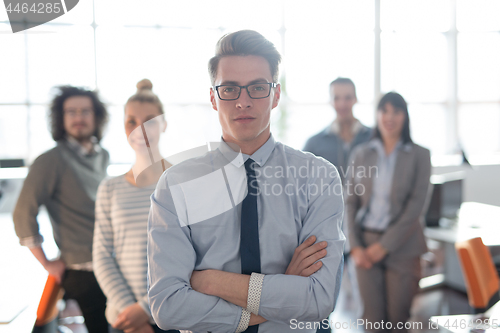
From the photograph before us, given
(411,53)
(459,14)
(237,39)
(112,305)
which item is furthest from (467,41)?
(112,305)

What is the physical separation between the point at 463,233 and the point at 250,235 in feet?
9.56

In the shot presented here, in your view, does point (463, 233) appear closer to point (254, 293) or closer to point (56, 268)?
point (254, 293)

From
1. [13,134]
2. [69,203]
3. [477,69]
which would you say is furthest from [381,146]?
[477,69]

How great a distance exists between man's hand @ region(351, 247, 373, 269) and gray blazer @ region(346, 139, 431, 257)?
0.13 metres

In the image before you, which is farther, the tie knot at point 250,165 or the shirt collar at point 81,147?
the shirt collar at point 81,147

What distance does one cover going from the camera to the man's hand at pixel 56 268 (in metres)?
1.68

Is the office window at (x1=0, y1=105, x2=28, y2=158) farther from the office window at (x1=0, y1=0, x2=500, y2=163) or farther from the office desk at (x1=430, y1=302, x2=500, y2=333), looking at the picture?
the office desk at (x1=430, y1=302, x2=500, y2=333)

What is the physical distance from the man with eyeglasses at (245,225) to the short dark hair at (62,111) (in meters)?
0.88

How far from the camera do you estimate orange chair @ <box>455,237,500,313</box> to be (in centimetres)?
180

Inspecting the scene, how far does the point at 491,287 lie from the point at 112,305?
201 cm

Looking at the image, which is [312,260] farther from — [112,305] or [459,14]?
[459,14]

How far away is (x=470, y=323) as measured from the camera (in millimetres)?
1493

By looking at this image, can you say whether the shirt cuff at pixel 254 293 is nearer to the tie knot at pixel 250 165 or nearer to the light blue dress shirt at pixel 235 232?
the light blue dress shirt at pixel 235 232

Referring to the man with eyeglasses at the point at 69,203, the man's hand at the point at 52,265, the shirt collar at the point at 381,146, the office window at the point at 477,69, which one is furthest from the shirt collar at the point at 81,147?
the office window at the point at 477,69
